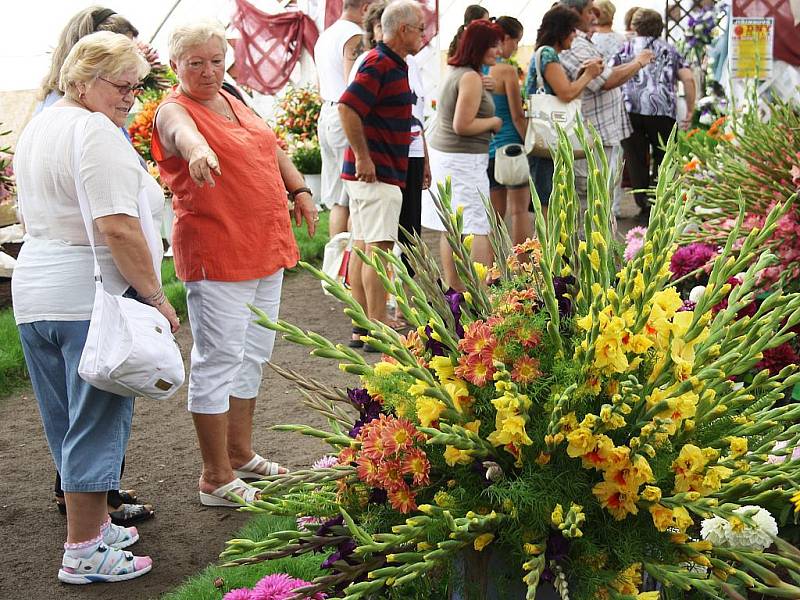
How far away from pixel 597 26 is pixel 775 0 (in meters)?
2.31

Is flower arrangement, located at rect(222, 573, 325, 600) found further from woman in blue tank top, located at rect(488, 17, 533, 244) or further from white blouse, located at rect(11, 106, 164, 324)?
woman in blue tank top, located at rect(488, 17, 533, 244)

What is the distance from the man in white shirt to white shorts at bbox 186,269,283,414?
9.14ft

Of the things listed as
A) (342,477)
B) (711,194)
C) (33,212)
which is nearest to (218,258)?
(33,212)

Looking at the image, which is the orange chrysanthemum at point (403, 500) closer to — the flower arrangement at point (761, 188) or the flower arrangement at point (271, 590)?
the flower arrangement at point (271, 590)

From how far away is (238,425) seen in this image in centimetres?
384

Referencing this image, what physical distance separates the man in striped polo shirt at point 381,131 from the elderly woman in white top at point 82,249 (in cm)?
212

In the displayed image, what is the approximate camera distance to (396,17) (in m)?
5.03

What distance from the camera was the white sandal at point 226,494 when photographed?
364 centimetres

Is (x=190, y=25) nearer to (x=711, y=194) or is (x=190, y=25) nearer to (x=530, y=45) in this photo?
(x=711, y=194)

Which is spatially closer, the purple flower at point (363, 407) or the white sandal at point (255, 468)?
the purple flower at point (363, 407)

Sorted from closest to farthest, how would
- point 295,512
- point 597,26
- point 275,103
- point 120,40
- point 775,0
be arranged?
point 295,512, point 120,40, point 775,0, point 597,26, point 275,103

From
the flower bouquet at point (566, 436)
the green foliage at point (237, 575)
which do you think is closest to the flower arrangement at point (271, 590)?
the flower bouquet at point (566, 436)

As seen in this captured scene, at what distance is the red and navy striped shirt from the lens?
5.07m

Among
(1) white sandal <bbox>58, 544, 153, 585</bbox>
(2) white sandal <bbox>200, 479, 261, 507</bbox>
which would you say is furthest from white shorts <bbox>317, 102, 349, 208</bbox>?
(1) white sandal <bbox>58, 544, 153, 585</bbox>
